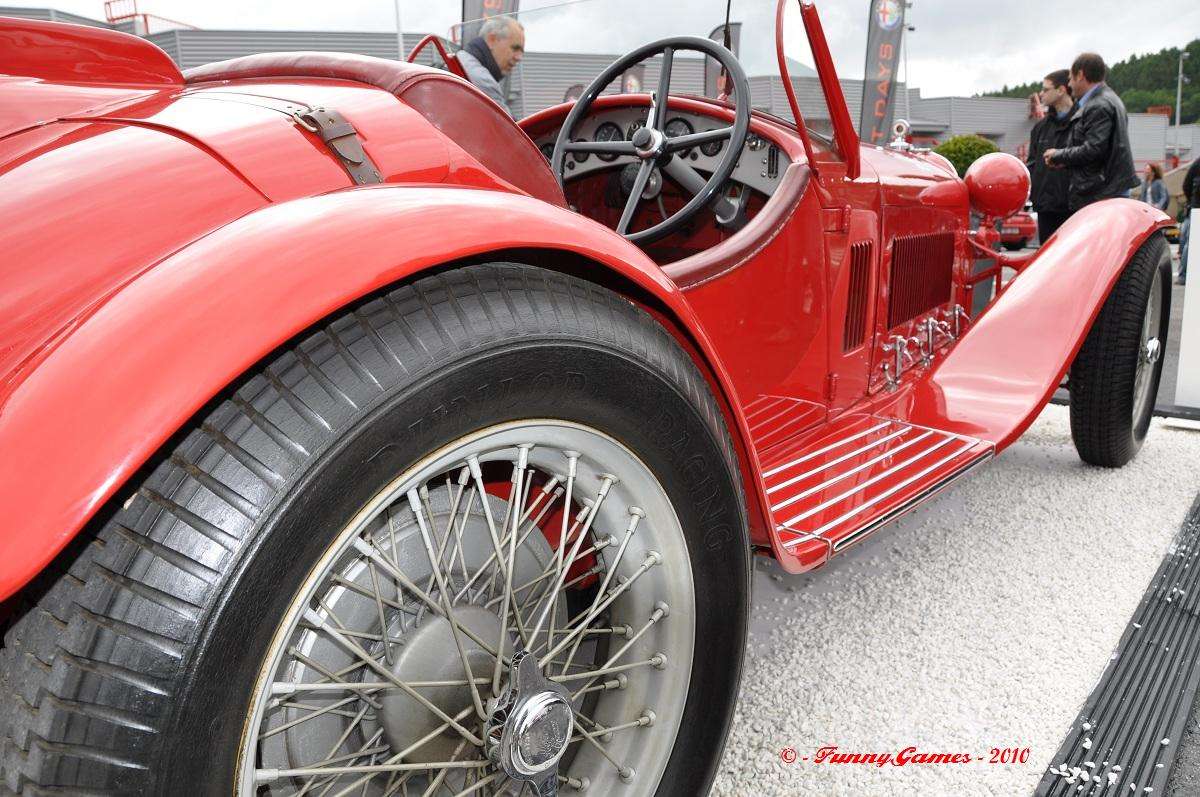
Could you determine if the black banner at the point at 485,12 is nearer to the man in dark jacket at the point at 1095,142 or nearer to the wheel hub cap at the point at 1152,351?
the wheel hub cap at the point at 1152,351

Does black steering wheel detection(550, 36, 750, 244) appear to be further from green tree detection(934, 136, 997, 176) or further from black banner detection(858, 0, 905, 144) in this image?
green tree detection(934, 136, 997, 176)

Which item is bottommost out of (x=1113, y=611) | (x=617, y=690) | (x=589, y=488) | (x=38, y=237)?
(x=1113, y=611)

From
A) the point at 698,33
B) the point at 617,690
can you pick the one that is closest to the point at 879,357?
the point at 698,33

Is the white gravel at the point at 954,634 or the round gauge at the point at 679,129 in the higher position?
the round gauge at the point at 679,129

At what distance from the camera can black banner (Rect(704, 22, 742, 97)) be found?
2.67 meters

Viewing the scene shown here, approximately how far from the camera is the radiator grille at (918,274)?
10.3 feet

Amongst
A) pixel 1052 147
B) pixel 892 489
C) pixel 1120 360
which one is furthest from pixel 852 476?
pixel 1052 147

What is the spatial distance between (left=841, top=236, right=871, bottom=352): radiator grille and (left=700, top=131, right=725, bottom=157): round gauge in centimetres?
50

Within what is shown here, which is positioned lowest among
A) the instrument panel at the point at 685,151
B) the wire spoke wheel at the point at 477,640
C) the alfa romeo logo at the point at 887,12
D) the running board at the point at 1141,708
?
the running board at the point at 1141,708

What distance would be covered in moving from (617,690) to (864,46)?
236 cm

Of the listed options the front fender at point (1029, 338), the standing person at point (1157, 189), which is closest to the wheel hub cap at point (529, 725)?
the front fender at point (1029, 338)

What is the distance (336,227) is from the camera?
39.8 inches

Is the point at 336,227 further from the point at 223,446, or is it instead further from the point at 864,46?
the point at 864,46

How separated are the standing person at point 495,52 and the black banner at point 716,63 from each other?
1.98ft
